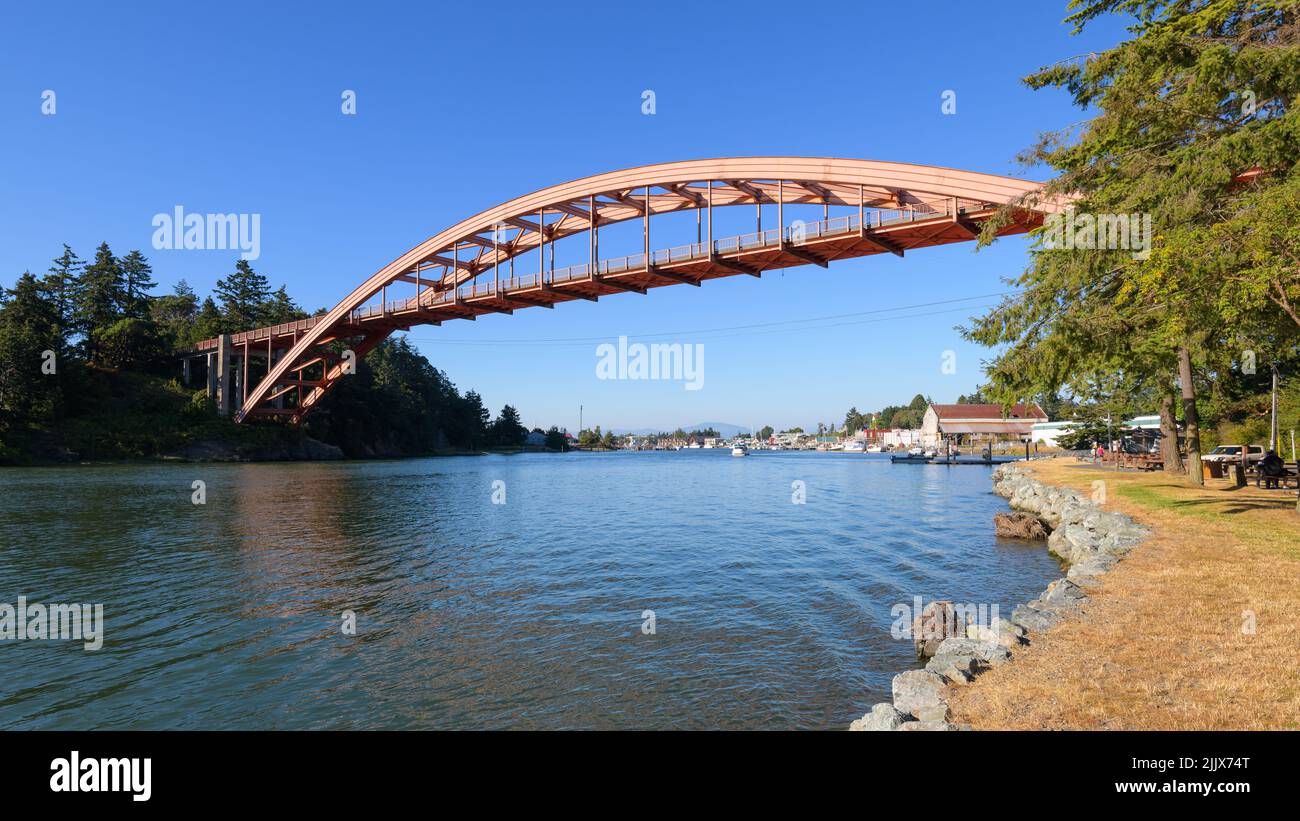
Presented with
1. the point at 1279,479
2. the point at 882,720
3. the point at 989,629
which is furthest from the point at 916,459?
the point at 882,720

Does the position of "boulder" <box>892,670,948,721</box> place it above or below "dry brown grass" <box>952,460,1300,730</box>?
below

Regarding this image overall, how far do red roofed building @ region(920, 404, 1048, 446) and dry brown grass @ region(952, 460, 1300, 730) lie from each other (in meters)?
99.9

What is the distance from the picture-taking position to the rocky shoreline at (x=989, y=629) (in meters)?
4.92

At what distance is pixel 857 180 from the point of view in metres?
26.1

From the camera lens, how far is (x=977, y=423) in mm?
103812

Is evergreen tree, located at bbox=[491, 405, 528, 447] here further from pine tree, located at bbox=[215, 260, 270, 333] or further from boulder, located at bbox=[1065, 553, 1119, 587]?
boulder, located at bbox=[1065, 553, 1119, 587]

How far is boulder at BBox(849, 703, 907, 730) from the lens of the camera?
Result: 4.69 metres

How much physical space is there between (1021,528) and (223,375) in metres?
72.5

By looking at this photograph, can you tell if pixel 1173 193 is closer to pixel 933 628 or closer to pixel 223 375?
pixel 933 628

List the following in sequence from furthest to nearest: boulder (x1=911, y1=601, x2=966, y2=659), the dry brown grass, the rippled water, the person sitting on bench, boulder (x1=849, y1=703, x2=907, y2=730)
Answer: the person sitting on bench, boulder (x1=911, y1=601, x2=966, y2=659), the rippled water, boulder (x1=849, y1=703, x2=907, y2=730), the dry brown grass

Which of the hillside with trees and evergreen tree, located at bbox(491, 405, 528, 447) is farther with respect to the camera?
evergreen tree, located at bbox(491, 405, 528, 447)

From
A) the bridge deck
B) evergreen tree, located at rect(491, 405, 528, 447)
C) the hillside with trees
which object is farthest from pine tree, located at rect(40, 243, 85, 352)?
evergreen tree, located at rect(491, 405, 528, 447)
